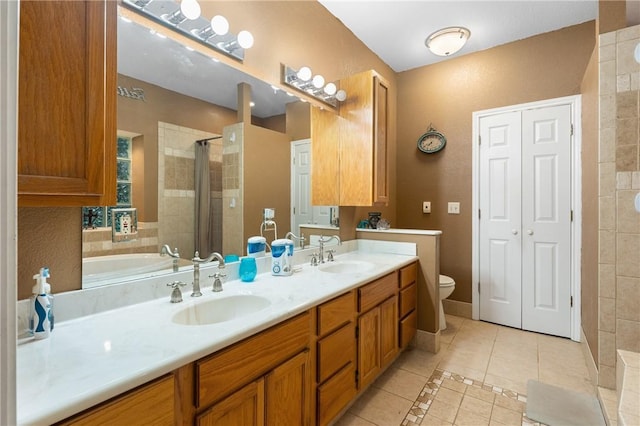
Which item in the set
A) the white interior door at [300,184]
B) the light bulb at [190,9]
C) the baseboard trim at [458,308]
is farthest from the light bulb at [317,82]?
the baseboard trim at [458,308]

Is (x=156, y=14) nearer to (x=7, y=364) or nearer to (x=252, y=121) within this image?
(x=252, y=121)

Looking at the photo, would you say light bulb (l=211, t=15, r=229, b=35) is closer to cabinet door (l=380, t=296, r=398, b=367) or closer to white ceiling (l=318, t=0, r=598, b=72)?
white ceiling (l=318, t=0, r=598, b=72)

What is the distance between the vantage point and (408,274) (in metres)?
2.30

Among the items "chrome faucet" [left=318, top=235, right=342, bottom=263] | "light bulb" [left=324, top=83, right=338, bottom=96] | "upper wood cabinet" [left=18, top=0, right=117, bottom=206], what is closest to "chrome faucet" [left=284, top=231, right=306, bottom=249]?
"chrome faucet" [left=318, top=235, right=342, bottom=263]

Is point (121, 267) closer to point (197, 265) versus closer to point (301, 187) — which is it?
point (197, 265)

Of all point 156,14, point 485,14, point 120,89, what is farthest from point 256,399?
point 485,14

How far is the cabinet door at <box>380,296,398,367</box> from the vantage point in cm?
191

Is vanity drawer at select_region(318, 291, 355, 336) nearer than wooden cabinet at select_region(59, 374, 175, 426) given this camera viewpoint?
No

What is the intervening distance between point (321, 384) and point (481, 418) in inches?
40.4

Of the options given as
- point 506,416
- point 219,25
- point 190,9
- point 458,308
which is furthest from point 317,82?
point 458,308

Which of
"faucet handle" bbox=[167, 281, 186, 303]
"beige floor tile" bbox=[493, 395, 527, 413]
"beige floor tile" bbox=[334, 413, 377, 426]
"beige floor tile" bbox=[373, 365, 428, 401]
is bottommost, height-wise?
"beige floor tile" bbox=[334, 413, 377, 426]

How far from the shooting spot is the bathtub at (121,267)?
1135mm

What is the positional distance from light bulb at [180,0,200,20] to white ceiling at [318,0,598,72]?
4.71 ft

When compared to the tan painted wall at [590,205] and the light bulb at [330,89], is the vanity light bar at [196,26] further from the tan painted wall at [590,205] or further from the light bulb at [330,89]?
the tan painted wall at [590,205]
